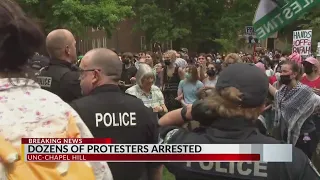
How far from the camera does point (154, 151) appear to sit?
3.01 m

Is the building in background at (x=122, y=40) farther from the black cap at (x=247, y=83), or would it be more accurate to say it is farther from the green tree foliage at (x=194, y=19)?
the black cap at (x=247, y=83)

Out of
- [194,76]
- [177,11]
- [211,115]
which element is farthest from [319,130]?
[177,11]

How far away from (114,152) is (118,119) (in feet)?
1.86

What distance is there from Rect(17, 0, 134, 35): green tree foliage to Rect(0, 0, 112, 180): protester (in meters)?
25.4

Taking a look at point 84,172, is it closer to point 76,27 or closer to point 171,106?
point 171,106

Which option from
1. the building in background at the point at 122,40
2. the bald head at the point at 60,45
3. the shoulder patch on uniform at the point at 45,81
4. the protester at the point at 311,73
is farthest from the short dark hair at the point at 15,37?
the building in background at the point at 122,40

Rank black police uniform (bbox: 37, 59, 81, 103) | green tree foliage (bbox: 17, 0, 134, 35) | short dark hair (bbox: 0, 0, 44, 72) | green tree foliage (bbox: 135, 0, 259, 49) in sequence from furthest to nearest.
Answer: green tree foliage (bbox: 135, 0, 259, 49) → green tree foliage (bbox: 17, 0, 134, 35) → black police uniform (bbox: 37, 59, 81, 103) → short dark hair (bbox: 0, 0, 44, 72)

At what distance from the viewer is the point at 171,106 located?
41.7 ft

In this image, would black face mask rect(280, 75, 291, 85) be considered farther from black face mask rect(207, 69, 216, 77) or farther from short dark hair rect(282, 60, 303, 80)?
black face mask rect(207, 69, 216, 77)

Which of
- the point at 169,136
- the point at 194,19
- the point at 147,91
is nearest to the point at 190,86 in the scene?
the point at 147,91

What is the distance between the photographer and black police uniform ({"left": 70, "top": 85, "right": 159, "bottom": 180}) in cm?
356

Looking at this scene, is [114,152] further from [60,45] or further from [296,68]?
[296,68]

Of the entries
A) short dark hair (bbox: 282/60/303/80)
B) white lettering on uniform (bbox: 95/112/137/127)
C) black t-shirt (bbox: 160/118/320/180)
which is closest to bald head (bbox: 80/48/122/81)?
white lettering on uniform (bbox: 95/112/137/127)

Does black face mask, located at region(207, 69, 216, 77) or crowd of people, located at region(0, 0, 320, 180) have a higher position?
crowd of people, located at region(0, 0, 320, 180)
